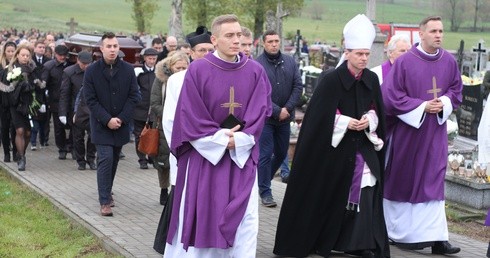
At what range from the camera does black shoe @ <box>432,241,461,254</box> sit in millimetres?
9883

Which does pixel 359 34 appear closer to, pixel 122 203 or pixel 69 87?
pixel 122 203

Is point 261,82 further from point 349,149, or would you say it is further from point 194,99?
point 349,149

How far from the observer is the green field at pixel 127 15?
84.8m

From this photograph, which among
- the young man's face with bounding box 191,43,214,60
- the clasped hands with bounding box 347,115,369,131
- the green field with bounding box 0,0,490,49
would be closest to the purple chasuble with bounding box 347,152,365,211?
the clasped hands with bounding box 347,115,369,131

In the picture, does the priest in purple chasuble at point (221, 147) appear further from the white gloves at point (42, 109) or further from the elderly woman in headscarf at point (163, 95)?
the white gloves at point (42, 109)

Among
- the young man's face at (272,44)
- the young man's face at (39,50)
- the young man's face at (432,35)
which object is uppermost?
the young man's face at (432,35)

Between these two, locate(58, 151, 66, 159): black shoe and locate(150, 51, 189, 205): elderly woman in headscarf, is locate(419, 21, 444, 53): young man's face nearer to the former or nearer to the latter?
locate(150, 51, 189, 205): elderly woman in headscarf

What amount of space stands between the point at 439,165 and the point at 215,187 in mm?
2567

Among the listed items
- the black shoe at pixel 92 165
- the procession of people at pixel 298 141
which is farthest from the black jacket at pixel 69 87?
the procession of people at pixel 298 141

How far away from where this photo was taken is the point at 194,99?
27.9 feet

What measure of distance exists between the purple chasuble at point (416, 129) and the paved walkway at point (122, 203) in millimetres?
607

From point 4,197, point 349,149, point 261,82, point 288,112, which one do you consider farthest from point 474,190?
point 4,197

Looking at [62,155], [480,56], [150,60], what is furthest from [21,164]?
[480,56]

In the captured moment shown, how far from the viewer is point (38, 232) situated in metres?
11.2
